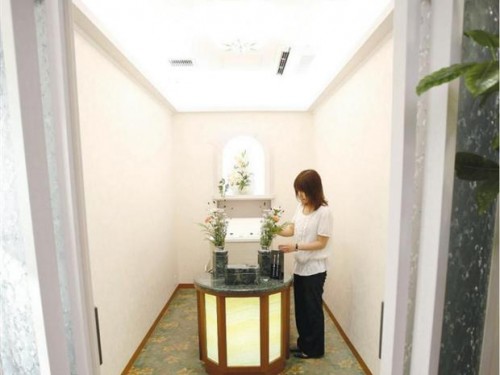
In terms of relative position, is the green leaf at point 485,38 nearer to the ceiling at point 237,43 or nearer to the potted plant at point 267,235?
the ceiling at point 237,43

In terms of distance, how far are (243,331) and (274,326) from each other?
9.3 inches

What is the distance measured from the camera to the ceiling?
199 centimetres

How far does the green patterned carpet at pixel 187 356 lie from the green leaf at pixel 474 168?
2097 millimetres

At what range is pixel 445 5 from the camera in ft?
2.70

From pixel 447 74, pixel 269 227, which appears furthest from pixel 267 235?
pixel 447 74

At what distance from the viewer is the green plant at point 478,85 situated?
664 millimetres

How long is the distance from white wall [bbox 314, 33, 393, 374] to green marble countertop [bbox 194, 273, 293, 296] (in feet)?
2.17

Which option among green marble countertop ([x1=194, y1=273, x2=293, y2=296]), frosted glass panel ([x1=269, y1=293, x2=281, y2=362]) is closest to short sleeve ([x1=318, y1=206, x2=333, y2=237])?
green marble countertop ([x1=194, y1=273, x2=293, y2=296])

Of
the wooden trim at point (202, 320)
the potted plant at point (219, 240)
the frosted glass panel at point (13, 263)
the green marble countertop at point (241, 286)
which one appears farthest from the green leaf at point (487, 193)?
the wooden trim at point (202, 320)

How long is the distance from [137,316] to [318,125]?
9.52 feet

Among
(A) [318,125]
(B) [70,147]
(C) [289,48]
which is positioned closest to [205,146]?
(A) [318,125]

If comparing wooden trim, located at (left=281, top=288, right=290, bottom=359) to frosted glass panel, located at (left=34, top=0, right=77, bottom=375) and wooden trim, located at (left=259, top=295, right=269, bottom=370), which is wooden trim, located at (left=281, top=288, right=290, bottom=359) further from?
frosted glass panel, located at (left=34, top=0, right=77, bottom=375)

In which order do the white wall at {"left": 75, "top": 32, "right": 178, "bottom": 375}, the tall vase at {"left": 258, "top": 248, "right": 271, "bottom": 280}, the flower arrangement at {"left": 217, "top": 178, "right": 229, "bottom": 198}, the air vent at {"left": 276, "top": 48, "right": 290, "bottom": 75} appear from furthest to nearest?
the flower arrangement at {"left": 217, "top": 178, "right": 229, "bottom": 198} < the air vent at {"left": 276, "top": 48, "right": 290, "bottom": 75} < the tall vase at {"left": 258, "top": 248, "right": 271, "bottom": 280} < the white wall at {"left": 75, "top": 32, "right": 178, "bottom": 375}

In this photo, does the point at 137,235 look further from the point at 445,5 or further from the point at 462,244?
the point at 445,5
